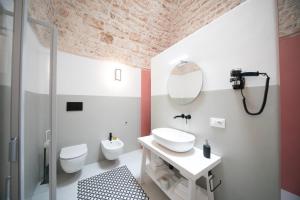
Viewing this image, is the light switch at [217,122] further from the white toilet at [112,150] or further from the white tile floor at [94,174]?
the white toilet at [112,150]

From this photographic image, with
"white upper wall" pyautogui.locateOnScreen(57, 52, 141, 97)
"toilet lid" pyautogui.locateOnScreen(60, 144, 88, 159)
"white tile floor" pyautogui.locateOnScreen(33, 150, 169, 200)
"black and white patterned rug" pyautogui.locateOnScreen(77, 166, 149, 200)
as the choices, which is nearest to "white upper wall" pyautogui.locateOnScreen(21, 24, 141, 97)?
"white upper wall" pyautogui.locateOnScreen(57, 52, 141, 97)

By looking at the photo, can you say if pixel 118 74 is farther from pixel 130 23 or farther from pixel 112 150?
pixel 112 150

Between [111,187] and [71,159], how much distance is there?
2.34 feet

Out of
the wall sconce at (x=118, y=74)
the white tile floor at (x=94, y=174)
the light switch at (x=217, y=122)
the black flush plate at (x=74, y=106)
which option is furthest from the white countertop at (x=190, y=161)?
the wall sconce at (x=118, y=74)

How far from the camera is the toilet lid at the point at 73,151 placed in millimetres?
1650

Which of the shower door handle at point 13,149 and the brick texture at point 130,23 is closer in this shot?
the shower door handle at point 13,149

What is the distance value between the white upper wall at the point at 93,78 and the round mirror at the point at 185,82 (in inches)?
42.9

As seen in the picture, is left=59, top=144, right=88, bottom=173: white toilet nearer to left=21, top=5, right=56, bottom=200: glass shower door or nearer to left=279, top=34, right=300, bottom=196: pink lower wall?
left=21, top=5, right=56, bottom=200: glass shower door

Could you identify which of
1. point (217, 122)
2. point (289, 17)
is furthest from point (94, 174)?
point (289, 17)

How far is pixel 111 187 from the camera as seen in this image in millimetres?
1577

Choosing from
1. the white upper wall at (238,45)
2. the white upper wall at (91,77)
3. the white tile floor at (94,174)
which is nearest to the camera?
the white upper wall at (238,45)

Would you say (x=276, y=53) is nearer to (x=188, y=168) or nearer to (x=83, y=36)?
(x=188, y=168)

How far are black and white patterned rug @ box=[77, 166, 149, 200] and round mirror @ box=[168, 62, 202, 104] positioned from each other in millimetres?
1422

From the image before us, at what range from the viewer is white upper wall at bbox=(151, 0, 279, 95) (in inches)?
35.8
